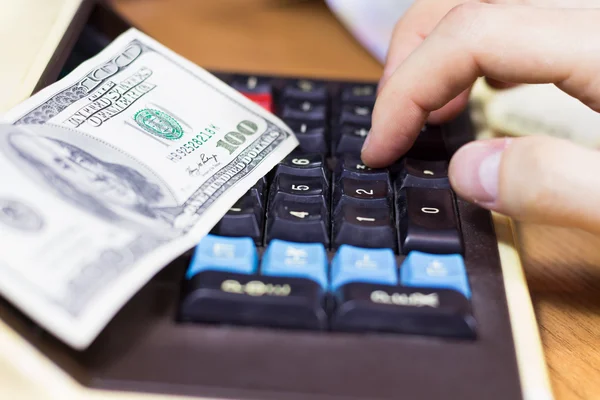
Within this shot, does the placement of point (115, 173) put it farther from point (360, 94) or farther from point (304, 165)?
point (360, 94)

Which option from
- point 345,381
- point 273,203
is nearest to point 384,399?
point 345,381

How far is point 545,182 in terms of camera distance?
0.32 meters

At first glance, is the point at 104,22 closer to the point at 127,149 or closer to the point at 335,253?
the point at 127,149

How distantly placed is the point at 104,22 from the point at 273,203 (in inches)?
9.4

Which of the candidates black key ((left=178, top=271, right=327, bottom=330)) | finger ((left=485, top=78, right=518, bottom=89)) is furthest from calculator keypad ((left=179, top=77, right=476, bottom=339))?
finger ((left=485, top=78, right=518, bottom=89))

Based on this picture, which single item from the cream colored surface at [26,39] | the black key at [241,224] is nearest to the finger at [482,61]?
the black key at [241,224]

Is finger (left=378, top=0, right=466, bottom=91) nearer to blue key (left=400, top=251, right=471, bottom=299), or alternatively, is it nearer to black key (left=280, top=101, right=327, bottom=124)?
black key (left=280, top=101, right=327, bottom=124)

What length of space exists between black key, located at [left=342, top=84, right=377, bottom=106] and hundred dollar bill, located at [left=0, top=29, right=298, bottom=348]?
7 cm

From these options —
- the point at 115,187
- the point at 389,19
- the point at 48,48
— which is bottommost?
the point at 115,187

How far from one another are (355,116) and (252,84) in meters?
0.09

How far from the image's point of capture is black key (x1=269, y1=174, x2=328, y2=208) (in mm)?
388

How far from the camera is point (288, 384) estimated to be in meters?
0.29

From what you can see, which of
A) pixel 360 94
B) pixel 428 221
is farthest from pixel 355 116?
pixel 428 221

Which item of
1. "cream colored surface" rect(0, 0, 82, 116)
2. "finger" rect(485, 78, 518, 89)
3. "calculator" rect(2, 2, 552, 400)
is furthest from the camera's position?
"finger" rect(485, 78, 518, 89)
